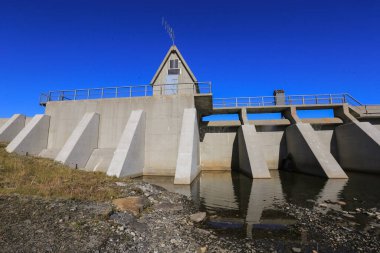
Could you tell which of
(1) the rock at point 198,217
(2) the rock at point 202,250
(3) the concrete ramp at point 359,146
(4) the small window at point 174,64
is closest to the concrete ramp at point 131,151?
(4) the small window at point 174,64

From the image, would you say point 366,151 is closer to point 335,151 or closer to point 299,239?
point 335,151

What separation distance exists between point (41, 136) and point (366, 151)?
27365 millimetres

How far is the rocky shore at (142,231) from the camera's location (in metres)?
4.57

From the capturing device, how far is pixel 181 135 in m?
16.4

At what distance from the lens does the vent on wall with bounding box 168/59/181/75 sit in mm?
24078

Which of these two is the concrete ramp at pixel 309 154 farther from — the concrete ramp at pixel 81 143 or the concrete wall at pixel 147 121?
the concrete ramp at pixel 81 143

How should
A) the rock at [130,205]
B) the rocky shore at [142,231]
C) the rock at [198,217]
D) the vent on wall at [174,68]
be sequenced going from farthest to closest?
the vent on wall at [174,68], the rock at [198,217], the rock at [130,205], the rocky shore at [142,231]

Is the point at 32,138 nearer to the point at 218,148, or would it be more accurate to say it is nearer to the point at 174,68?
the point at 174,68

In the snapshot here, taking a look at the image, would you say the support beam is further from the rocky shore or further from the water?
the rocky shore

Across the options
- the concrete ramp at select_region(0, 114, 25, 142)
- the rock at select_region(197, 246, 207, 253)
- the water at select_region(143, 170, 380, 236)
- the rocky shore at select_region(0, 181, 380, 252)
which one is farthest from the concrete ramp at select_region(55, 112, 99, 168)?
the rock at select_region(197, 246, 207, 253)

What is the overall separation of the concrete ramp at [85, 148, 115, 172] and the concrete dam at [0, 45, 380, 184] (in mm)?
84

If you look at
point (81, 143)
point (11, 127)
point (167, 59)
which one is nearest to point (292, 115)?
point (167, 59)

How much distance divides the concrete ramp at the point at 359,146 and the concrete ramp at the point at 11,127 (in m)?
31.0

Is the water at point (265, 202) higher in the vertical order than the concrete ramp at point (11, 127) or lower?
lower
